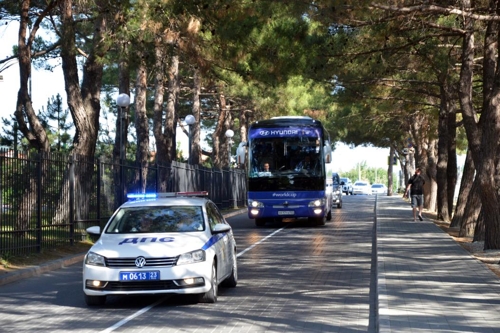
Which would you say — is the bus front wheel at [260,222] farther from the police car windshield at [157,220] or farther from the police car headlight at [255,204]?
the police car windshield at [157,220]

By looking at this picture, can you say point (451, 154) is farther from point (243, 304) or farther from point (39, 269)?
point (243, 304)

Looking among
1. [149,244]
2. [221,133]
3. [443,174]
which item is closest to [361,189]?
[221,133]

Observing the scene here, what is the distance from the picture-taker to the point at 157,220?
13.3 m

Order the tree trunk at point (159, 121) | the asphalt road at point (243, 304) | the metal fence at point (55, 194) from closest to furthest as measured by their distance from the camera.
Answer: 1. the asphalt road at point (243, 304)
2. the metal fence at point (55, 194)
3. the tree trunk at point (159, 121)

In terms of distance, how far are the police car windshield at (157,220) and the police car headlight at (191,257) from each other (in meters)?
0.91

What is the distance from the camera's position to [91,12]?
24250 millimetres

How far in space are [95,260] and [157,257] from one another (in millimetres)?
876

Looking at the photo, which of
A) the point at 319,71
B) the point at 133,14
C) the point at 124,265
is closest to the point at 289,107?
the point at 319,71

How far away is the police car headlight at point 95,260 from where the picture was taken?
12.0m

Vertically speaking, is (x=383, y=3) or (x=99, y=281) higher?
(x=383, y=3)

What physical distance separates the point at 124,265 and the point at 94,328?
1.63 m

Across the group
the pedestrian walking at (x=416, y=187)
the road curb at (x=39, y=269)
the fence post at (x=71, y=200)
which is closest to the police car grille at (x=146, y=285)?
the road curb at (x=39, y=269)

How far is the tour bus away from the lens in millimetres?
30922

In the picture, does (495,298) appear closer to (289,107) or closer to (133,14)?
(133,14)
